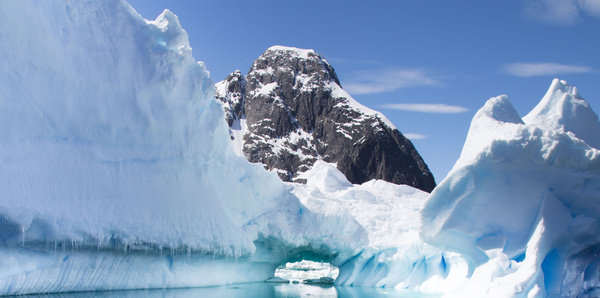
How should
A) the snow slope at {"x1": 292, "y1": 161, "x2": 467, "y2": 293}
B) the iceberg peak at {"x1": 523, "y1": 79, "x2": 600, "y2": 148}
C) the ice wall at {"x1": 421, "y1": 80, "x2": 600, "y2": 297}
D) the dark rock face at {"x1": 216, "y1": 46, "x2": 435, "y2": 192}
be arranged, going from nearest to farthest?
the ice wall at {"x1": 421, "y1": 80, "x2": 600, "y2": 297}, the iceberg peak at {"x1": 523, "y1": 79, "x2": 600, "y2": 148}, the snow slope at {"x1": 292, "y1": 161, "x2": 467, "y2": 293}, the dark rock face at {"x1": 216, "y1": 46, "x2": 435, "y2": 192}

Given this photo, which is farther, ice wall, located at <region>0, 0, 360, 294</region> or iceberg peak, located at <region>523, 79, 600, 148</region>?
iceberg peak, located at <region>523, 79, 600, 148</region>

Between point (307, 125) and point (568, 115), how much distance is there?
40.9m

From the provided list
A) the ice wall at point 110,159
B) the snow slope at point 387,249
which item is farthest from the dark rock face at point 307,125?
the ice wall at point 110,159

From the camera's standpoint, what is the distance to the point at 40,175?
9.80 m

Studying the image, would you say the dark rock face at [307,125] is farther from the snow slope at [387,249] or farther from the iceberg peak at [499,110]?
the iceberg peak at [499,110]

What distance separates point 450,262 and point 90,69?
39.5 feet

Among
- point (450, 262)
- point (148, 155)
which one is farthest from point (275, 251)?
point (148, 155)

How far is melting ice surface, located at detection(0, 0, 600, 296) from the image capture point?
9609 millimetres

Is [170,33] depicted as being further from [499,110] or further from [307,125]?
[307,125]

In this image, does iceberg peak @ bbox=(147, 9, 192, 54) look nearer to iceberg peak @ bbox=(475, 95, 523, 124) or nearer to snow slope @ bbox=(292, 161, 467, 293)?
snow slope @ bbox=(292, 161, 467, 293)

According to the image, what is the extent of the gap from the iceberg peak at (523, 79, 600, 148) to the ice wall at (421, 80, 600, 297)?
25 cm

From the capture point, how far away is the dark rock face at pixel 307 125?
4678 cm

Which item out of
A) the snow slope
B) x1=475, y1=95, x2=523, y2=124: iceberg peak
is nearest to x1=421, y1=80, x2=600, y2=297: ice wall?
x1=475, y1=95, x2=523, y2=124: iceberg peak

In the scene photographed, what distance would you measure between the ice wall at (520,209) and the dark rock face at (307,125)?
110ft
